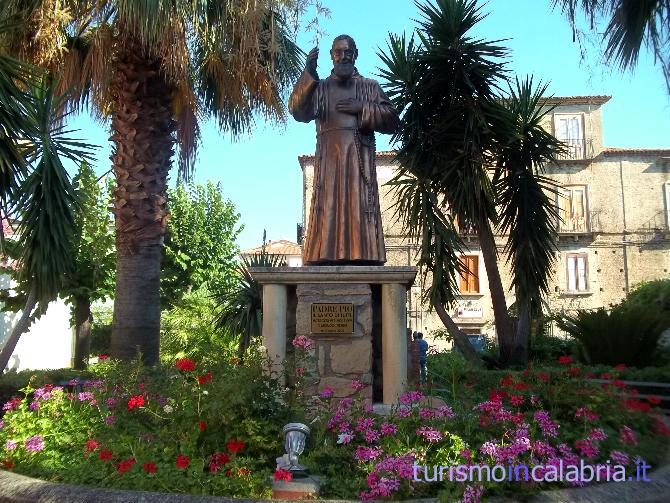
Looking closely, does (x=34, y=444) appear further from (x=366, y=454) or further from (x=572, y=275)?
(x=572, y=275)

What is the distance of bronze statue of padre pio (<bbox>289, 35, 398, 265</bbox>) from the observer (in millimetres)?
5590

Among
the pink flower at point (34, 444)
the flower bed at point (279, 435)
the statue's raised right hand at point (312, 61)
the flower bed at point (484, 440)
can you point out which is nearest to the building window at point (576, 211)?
the statue's raised right hand at point (312, 61)

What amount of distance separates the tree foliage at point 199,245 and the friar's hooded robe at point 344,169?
1539cm

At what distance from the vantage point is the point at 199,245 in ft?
71.3

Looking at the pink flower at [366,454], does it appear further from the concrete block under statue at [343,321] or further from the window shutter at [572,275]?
the window shutter at [572,275]

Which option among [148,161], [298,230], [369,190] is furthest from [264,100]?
[298,230]

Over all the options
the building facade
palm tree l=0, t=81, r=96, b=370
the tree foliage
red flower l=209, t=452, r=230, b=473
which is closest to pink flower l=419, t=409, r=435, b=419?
red flower l=209, t=452, r=230, b=473

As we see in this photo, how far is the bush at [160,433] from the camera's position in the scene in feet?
11.0

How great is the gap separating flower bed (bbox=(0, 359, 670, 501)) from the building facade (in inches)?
865

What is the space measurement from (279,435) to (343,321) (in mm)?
1613

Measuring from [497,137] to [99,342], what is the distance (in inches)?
651

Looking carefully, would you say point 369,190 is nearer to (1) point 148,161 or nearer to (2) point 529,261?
(1) point 148,161

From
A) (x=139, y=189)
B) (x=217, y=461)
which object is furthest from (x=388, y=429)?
(x=139, y=189)

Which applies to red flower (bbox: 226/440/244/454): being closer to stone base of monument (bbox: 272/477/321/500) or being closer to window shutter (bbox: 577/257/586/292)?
stone base of monument (bbox: 272/477/321/500)
